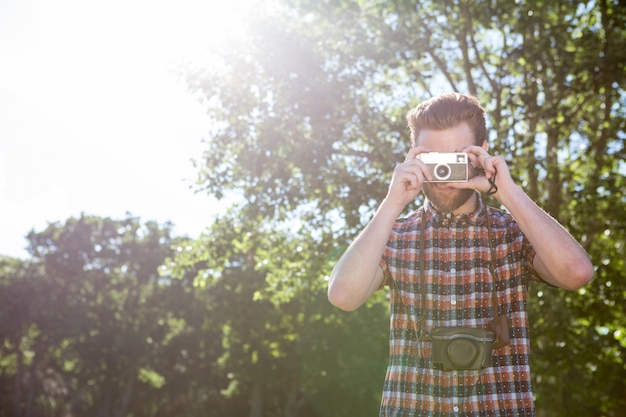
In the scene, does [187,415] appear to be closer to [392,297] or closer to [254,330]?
[254,330]

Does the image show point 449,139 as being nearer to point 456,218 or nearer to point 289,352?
point 456,218

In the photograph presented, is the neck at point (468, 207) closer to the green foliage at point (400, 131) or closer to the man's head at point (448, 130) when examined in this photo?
the man's head at point (448, 130)

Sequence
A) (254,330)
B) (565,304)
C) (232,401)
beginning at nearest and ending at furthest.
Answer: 1. (565,304)
2. (254,330)
3. (232,401)

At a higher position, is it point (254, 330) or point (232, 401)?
point (254, 330)

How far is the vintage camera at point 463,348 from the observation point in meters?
2.86

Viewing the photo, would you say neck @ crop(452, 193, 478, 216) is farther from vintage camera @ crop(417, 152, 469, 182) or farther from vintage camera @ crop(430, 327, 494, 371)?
vintage camera @ crop(430, 327, 494, 371)

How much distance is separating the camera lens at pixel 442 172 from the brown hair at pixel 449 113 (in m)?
0.23

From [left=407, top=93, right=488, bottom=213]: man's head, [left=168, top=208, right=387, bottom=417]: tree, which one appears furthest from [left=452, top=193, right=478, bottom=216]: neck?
[left=168, top=208, right=387, bottom=417]: tree

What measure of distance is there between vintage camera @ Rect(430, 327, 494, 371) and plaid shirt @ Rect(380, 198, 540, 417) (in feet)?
0.48

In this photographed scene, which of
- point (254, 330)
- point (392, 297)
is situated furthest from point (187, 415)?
point (392, 297)

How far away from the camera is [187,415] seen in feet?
176

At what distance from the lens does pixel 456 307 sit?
3.14 meters

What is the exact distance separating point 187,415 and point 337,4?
148ft

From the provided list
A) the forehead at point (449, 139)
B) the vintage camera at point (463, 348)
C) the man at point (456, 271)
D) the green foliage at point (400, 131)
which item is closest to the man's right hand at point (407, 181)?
the man at point (456, 271)
